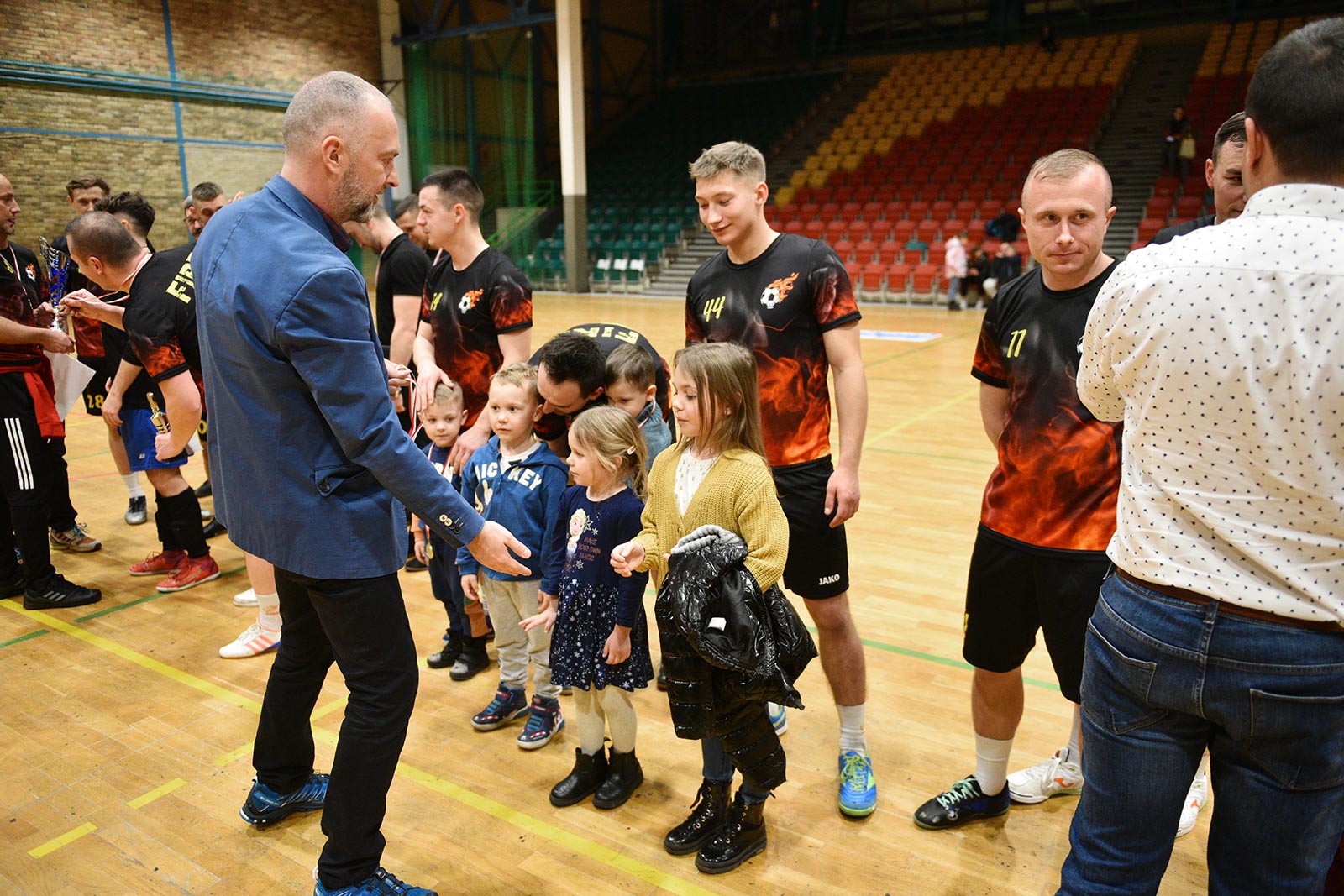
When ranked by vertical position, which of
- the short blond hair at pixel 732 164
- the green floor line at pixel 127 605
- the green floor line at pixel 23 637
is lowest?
the green floor line at pixel 23 637

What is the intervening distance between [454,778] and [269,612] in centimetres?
133

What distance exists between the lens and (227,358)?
6.16 ft

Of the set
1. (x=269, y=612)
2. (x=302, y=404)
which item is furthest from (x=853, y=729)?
(x=269, y=612)

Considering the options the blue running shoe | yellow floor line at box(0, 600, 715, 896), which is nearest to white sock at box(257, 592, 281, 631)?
yellow floor line at box(0, 600, 715, 896)

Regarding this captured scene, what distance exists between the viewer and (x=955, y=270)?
14.0 meters

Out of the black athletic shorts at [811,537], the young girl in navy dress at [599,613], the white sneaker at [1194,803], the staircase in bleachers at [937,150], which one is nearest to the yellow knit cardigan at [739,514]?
the young girl in navy dress at [599,613]

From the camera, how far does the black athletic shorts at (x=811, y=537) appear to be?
100.0 inches

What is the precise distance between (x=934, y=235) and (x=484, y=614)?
14171 mm

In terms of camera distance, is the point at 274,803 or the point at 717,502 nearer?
the point at 717,502

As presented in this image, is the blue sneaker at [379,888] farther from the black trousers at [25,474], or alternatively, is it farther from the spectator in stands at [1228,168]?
the black trousers at [25,474]

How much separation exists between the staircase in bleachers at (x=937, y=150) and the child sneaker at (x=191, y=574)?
40.7ft

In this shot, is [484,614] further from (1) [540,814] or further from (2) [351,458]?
(2) [351,458]

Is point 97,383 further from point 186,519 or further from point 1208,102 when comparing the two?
point 1208,102

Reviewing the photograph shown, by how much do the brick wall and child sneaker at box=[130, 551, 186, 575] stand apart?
11247 millimetres
